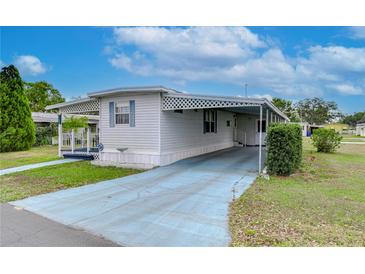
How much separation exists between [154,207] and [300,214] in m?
2.86

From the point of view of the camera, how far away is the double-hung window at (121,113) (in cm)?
1109

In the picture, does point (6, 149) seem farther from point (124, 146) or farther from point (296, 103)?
point (296, 103)

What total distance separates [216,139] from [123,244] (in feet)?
42.8

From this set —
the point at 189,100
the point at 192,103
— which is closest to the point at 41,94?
the point at 189,100

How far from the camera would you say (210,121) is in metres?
15.2

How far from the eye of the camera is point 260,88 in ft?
111

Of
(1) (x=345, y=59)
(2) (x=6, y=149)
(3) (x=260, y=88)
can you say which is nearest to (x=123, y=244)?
(1) (x=345, y=59)

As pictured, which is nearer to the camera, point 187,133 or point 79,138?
point 187,133

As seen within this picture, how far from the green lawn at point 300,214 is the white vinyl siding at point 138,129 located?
464 cm

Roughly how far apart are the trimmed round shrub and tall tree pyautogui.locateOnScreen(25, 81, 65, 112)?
31.9m

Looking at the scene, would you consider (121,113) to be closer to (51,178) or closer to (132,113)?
(132,113)

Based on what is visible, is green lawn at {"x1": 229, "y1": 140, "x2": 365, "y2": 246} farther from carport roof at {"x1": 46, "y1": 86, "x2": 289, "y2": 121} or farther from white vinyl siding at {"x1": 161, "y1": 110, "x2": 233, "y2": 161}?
white vinyl siding at {"x1": 161, "y1": 110, "x2": 233, "y2": 161}

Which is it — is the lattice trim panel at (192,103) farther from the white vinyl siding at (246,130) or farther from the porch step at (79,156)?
the white vinyl siding at (246,130)

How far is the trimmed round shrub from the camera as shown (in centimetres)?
1686
